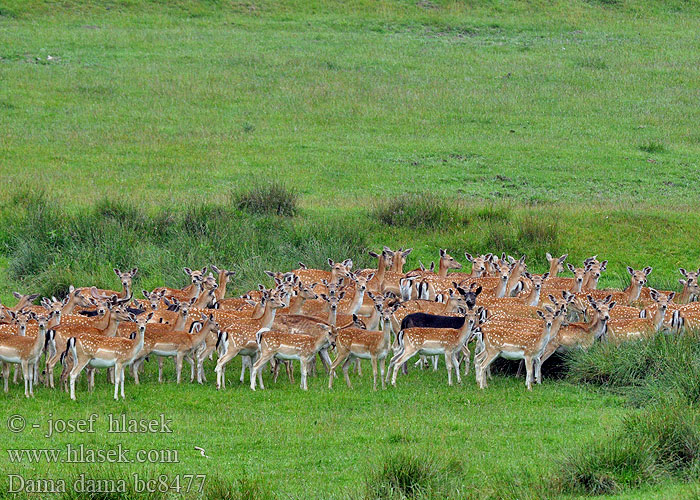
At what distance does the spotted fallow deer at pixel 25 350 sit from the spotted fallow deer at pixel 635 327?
838cm

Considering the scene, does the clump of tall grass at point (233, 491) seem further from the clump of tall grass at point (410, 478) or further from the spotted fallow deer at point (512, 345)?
the spotted fallow deer at point (512, 345)

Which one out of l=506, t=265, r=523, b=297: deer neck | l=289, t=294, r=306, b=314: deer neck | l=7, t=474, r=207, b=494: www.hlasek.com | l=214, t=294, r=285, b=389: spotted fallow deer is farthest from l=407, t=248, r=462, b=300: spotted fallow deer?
l=7, t=474, r=207, b=494: www.hlasek.com

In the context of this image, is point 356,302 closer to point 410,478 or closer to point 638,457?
point 410,478

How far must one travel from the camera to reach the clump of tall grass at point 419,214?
1001 inches

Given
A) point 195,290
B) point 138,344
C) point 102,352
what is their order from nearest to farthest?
point 102,352, point 138,344, point 195,290

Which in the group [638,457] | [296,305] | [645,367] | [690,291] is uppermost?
[638,457]

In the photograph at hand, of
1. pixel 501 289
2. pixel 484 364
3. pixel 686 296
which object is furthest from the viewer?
pixel 501 289

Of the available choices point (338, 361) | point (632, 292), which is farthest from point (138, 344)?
point (632, 292)

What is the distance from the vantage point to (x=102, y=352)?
14.4 metres

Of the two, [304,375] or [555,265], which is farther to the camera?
[555,265]

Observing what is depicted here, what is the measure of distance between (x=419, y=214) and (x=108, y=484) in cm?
1637

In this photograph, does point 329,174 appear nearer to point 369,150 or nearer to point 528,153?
point 369,150

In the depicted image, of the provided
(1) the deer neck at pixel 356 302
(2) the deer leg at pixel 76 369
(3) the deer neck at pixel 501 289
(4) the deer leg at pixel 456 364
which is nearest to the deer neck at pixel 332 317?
(1) the deer neck at pixel 356 302

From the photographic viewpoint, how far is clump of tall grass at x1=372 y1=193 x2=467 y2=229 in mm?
25422
